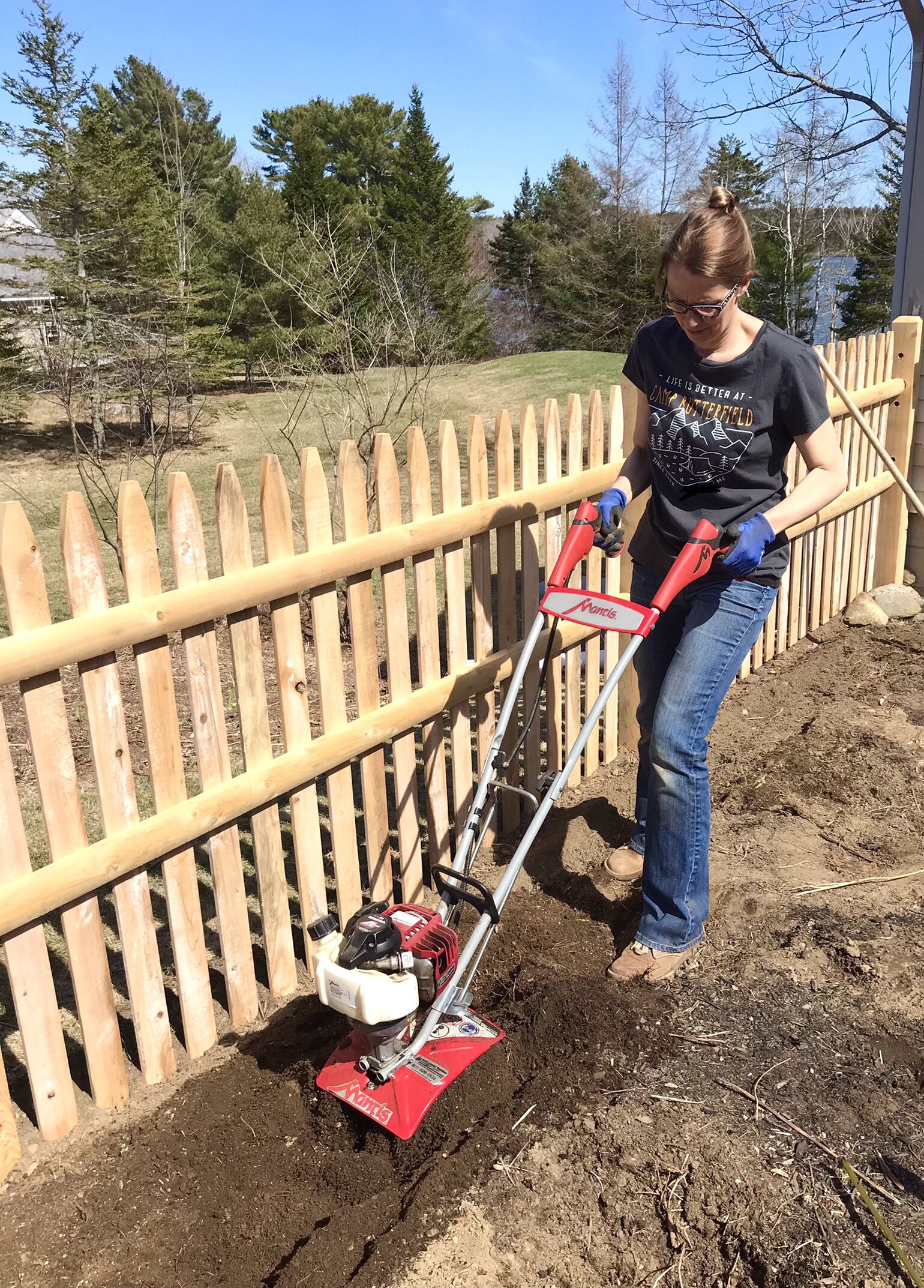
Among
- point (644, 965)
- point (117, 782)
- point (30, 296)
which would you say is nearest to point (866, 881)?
point (644, 965)

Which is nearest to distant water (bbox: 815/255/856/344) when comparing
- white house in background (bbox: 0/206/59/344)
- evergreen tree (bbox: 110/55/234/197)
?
evergreen tree (bbox: 110/55/234/197)

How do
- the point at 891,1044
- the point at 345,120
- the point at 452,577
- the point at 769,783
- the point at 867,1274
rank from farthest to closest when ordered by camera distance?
the point at 345,120 < the point at 769,783 < the point at 452,577 < the point at 891,1044 < the point at 867,1274

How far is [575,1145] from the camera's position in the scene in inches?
97.1

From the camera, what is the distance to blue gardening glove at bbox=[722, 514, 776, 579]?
2.71 m

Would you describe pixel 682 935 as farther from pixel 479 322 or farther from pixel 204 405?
pixel 479 322

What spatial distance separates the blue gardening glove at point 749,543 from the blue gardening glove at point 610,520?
0.48 metres

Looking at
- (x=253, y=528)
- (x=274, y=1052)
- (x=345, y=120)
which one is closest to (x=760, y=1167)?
(x=274, y=1052)

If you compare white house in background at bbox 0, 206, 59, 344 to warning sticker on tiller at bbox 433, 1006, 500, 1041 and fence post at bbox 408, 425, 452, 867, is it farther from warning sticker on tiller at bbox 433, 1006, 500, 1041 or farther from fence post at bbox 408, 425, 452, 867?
warning sticker on tiller at bbox 433, 1006, 500, 1041

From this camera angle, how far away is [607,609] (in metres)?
2.96

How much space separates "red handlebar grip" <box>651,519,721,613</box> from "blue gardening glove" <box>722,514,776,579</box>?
2.6 inches

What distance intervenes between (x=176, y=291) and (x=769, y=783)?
1884 centimetres

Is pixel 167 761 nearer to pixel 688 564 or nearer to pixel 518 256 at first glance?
pixel 688 564

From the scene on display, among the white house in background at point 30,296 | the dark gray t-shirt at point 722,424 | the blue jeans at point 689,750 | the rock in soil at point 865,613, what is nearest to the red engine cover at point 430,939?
the blue jeans at point 689,750

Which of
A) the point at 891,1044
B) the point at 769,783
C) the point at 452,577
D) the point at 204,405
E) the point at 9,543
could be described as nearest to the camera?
the point at 9,543
